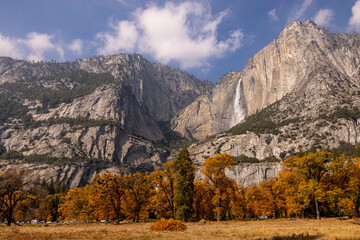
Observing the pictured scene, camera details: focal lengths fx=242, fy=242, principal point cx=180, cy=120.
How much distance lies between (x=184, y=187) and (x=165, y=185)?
5.51 metres

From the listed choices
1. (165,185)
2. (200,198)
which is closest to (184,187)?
(165,185)

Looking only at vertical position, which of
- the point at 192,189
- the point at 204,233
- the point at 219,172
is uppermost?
the point at 219,172

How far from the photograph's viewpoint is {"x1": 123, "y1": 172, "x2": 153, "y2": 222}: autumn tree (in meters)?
53.4

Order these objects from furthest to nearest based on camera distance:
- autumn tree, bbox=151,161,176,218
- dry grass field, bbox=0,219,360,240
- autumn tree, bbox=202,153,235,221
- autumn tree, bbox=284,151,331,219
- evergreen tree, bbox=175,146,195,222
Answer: autumn tree, bbox=151,161,176,218, evergreen tree, bbox=175,146,195,222, autumn tree, bbox=202,153,235,221, autumn tree, bbox=284,151,331,219, dry grass field, bbox=0,219,360,240

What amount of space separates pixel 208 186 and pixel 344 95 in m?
171

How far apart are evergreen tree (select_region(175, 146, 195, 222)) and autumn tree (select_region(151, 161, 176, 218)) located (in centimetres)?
156

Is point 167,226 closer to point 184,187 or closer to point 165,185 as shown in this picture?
point 184,187

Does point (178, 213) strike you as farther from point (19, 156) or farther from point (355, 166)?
point (19, 156)

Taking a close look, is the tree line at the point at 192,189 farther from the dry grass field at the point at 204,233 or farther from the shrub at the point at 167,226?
the shrub at the point at 167,226

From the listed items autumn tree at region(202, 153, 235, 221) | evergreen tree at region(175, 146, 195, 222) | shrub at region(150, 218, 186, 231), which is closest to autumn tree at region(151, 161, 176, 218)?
evergreen tree at region(175, 146, 195, 222)

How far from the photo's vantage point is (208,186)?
4997 centimetres

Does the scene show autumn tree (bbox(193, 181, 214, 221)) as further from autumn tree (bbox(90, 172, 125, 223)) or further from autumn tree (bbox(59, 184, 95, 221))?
autumn tree (bbox(59, 184, 95, 221))

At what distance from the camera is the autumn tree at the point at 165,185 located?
168 ft

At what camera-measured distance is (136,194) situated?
179ft
